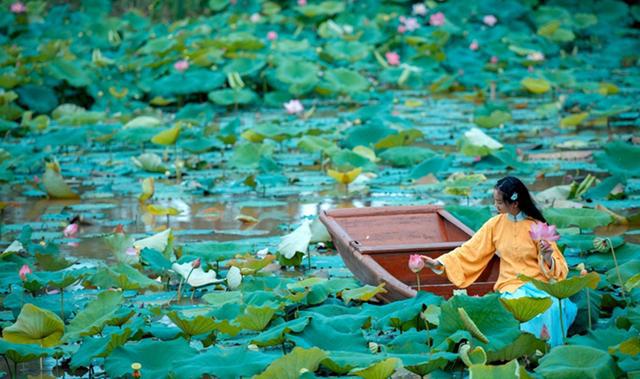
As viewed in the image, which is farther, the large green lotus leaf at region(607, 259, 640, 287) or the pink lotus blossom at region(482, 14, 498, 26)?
the pink lotus blossom at region(482, 14, 498, 26)

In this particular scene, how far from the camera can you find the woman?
3.79m

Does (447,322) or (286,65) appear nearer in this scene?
(447,322)

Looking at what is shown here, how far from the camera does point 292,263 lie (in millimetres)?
5051

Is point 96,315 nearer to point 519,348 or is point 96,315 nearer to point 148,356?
point 148,356

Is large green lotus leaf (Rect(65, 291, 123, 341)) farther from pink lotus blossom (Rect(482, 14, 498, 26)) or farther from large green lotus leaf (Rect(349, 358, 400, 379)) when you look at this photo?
pink lotus blossom (Rect(482, 14, 498, 26))

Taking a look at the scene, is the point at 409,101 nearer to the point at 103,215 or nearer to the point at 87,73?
the point at 87,73

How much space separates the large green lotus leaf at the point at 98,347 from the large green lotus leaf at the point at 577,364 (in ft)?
4.34

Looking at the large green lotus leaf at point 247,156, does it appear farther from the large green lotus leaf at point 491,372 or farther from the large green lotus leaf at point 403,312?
the large green lotus leaf at point 491,372

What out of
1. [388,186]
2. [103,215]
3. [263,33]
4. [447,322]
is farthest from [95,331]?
[263,33]

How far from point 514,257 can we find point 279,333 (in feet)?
3.07

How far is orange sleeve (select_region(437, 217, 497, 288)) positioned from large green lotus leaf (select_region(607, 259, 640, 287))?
553 mm

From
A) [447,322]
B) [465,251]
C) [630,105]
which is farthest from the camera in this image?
[630,105]

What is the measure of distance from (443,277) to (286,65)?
6133 mm

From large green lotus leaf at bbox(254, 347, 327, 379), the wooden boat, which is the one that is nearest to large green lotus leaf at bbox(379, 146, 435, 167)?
the wooden boat
